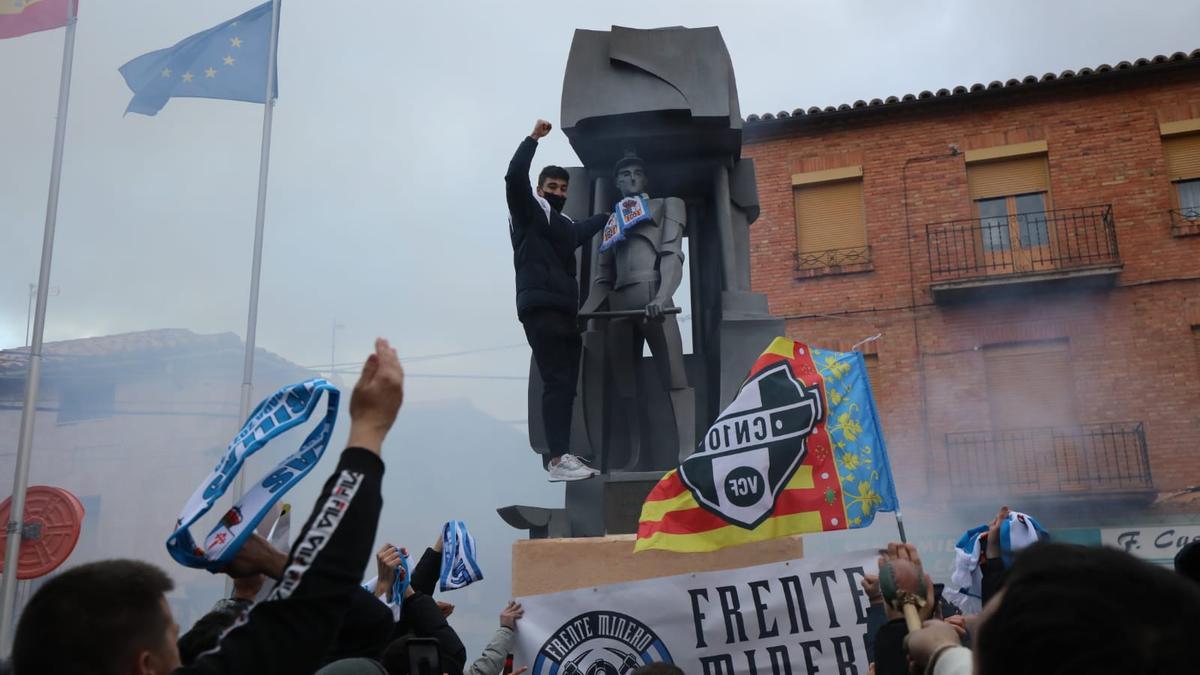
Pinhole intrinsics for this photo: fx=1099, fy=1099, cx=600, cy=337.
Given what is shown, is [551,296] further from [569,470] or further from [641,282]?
[569,470]

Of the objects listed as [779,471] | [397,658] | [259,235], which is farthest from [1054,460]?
[397,658]

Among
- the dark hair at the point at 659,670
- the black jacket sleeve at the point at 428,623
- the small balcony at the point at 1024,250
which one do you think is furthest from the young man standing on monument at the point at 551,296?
the small balcony at the point at 1024,250

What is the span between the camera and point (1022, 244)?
704 inches

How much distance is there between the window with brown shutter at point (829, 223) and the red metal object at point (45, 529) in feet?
40.2

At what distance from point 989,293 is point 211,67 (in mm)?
11980

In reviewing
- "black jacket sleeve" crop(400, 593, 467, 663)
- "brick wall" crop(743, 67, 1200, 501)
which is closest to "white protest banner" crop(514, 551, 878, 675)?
"black jacket sleeve" crop(400, 593, 467, 663)

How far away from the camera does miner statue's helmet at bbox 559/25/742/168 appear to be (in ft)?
19.0

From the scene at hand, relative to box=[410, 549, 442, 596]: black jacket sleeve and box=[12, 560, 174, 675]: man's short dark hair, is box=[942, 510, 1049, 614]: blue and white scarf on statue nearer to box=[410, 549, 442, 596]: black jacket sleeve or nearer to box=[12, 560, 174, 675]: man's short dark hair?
box=[410, 549, 442, 596]: black jacket sleeve

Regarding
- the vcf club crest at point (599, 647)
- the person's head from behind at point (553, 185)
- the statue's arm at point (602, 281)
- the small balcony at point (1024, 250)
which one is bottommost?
the vcf club crest at point (599, 647)

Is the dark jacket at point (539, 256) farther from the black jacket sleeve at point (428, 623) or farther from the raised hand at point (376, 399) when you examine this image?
the raised hand at point (376, 399)

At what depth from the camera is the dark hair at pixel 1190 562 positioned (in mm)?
2236

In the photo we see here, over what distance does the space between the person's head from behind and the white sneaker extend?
1246 millimetres

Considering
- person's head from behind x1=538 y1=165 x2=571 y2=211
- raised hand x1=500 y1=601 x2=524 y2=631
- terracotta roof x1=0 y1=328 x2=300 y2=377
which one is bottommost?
raised hand x1=500 y1=601 x2=524 y2=631

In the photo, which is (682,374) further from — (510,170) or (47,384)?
(47,384)
